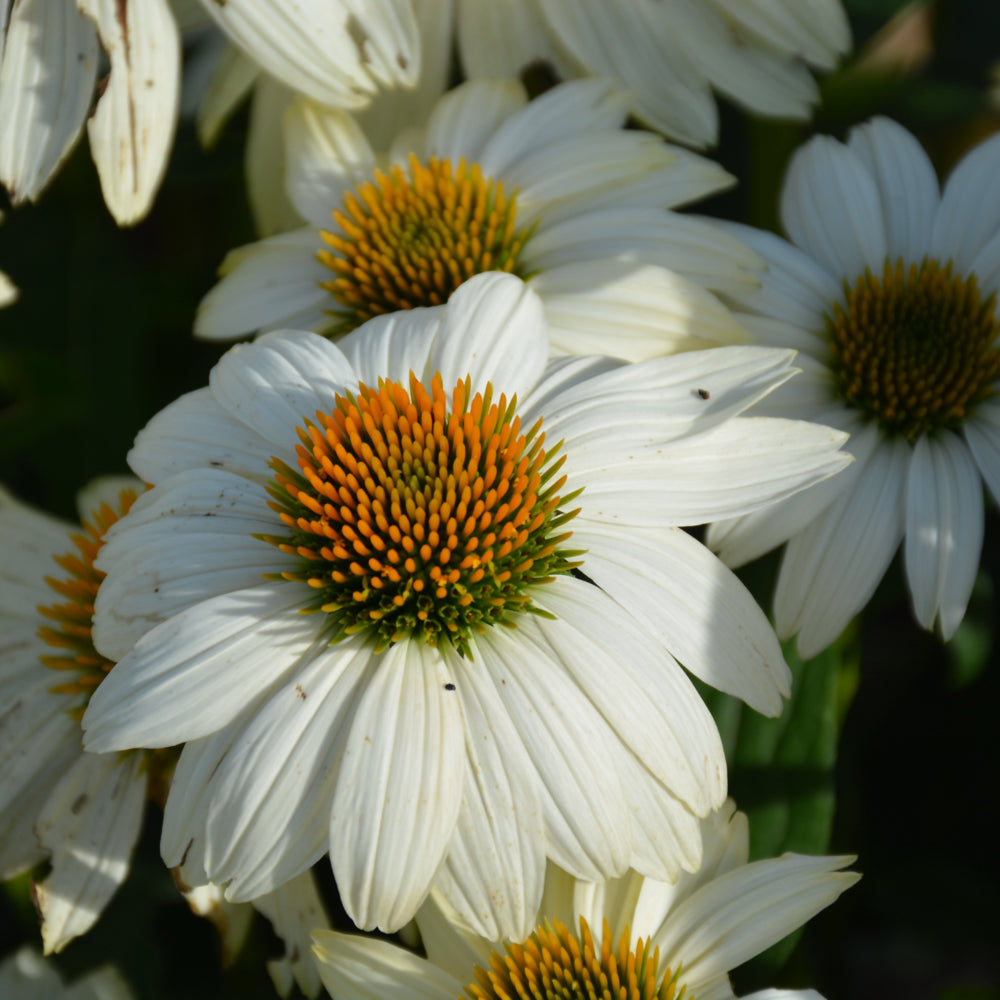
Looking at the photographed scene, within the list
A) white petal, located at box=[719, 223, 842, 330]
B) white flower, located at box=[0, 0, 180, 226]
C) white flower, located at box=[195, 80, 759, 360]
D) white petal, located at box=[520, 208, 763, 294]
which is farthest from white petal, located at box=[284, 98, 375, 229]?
white petal, located at box=[719, 223, 842, 330]

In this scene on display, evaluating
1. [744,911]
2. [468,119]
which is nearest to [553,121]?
[468,119]

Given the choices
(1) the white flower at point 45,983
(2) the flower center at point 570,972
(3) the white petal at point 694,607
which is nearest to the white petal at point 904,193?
(3) the white petal at point 694,607

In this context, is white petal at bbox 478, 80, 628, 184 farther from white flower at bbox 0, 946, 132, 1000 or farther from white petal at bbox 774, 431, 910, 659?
white flower at bbox 0, 946, 132, 1000

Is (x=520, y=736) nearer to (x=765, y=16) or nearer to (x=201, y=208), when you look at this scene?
(x=765, y=16)

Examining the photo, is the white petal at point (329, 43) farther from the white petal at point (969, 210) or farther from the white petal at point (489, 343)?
the white petal at point (969, 210)

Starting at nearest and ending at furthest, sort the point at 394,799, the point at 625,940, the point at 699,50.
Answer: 1. the point at 394,799
2. the point at 625,940
3. the point at 699,50

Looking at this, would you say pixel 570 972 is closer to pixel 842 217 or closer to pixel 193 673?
pixel 193 673

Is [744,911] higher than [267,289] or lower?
lower
